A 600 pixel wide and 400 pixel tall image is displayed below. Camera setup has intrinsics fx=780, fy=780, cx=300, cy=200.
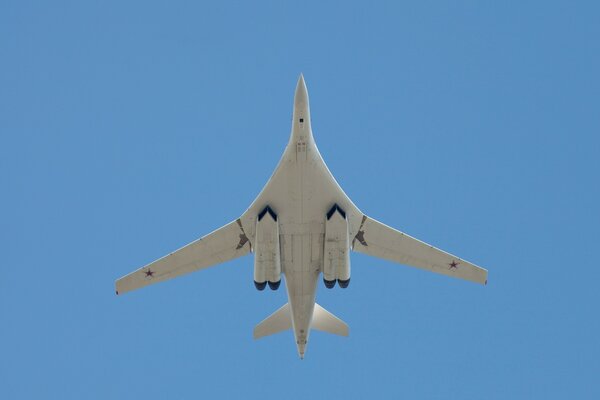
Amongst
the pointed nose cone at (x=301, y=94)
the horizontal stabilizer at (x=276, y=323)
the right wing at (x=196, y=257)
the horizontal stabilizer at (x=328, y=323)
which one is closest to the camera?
the pointed nose cone at (x=301, y=94)

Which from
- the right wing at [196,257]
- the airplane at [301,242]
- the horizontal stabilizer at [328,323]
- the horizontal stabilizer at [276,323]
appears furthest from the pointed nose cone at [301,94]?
the horizontal stabilizer at [328,323]

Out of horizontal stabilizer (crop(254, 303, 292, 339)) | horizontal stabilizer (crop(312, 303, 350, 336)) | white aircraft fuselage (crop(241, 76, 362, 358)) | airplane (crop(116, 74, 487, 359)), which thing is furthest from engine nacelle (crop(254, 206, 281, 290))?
horizontal stabilizer (crop(312, 303, 350, 336))

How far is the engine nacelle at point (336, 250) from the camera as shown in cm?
3506

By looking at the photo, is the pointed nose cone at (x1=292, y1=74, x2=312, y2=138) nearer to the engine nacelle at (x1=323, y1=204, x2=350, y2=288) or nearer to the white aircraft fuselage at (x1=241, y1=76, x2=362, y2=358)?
the white aircraft fuselage at (x1=241, y1=76, x2=362, y2=358)

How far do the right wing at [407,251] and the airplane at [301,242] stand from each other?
5 cm

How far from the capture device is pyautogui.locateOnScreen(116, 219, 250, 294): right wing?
37.0 m

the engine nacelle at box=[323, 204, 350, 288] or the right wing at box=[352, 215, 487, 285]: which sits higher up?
the right wing at box=[352, 215, 487, 285]

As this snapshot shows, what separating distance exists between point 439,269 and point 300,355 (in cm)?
835

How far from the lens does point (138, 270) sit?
38.5m

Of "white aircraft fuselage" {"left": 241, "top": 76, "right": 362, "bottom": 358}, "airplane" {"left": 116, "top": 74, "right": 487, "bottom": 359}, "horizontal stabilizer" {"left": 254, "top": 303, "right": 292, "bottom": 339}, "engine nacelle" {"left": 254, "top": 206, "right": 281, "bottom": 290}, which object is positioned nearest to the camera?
"white aircraft fuselage" {"left": 241, "top": 76, "right": 362, "bottom": 358}

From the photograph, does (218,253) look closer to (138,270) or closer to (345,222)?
(138,270)

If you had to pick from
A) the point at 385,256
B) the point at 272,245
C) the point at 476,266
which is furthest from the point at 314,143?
the point at 476,266

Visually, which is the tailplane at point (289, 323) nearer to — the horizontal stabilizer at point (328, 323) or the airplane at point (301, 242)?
the horizontal stabilizer at point (328, 323)

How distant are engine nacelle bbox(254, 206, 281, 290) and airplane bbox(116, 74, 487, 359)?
0.04 metres
